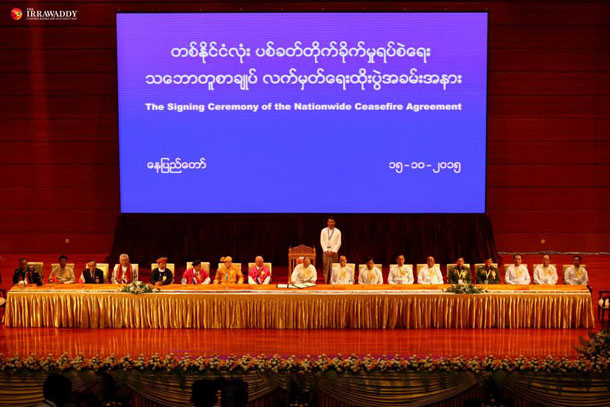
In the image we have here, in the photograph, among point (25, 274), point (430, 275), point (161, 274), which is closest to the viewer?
point (25, 274)

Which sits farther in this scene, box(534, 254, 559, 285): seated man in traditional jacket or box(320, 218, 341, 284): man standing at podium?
box(320, 218, 341, 284): man standing at podium

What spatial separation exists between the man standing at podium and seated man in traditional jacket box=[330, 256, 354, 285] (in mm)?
1179

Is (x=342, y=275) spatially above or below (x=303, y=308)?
above

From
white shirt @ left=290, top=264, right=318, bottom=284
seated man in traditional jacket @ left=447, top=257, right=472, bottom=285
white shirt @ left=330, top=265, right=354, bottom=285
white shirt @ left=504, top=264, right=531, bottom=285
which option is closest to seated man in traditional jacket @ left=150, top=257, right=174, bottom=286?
white shirt @ left=290, top=264, right=318, bottom=284

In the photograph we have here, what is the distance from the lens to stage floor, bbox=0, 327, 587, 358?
845 centimetres

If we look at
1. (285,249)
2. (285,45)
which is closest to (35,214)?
(285,249)

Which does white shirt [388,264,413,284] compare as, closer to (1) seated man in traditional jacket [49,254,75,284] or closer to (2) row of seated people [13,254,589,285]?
(2) row of seated people [13,254,589,285]

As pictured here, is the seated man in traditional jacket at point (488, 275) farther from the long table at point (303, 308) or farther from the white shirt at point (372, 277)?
the white shirt at point (372, 277)

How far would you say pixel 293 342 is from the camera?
880 centimetres

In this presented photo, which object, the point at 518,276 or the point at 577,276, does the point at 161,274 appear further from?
the point at 577,276

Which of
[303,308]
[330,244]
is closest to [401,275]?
[330,244]

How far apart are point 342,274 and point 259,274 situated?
1214 mm

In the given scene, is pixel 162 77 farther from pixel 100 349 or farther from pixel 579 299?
pixel 579 299

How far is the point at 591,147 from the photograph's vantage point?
1342cm
